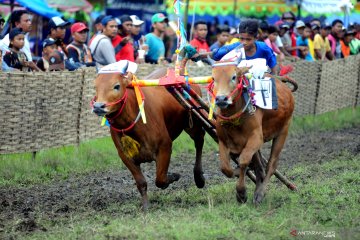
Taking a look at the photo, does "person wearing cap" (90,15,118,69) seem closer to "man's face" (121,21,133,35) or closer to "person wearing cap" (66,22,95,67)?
"person wearing cap" (66,22,95,67)

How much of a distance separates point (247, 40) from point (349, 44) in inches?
526

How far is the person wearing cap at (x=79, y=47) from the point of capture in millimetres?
13617

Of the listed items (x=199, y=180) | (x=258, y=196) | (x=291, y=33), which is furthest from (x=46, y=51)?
(x=291, y=33)

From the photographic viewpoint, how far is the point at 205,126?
409 inches

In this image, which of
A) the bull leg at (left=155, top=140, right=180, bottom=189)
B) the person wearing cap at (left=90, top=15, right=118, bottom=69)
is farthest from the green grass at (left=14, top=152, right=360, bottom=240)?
the person wearing cap at (left=90, top=15, right=118, bottom=69)

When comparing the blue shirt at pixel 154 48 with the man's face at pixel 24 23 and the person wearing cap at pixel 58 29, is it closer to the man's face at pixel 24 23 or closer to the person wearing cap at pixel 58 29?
the person wearing cap at pixel 58 29

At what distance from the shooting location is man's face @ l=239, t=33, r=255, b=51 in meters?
10.2

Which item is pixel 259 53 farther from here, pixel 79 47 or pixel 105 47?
pixel 79 47

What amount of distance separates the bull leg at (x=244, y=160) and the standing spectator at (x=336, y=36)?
13.7 metres

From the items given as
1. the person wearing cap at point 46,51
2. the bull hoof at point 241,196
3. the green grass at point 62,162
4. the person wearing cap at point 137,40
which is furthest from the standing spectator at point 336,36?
the bull hoof at point 241,196

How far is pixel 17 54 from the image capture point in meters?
12.8

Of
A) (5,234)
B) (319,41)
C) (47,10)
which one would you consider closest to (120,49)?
(47,10)

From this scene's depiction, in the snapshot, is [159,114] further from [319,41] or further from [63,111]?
[319,41]

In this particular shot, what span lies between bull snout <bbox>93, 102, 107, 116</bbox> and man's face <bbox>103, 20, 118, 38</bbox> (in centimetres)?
529
